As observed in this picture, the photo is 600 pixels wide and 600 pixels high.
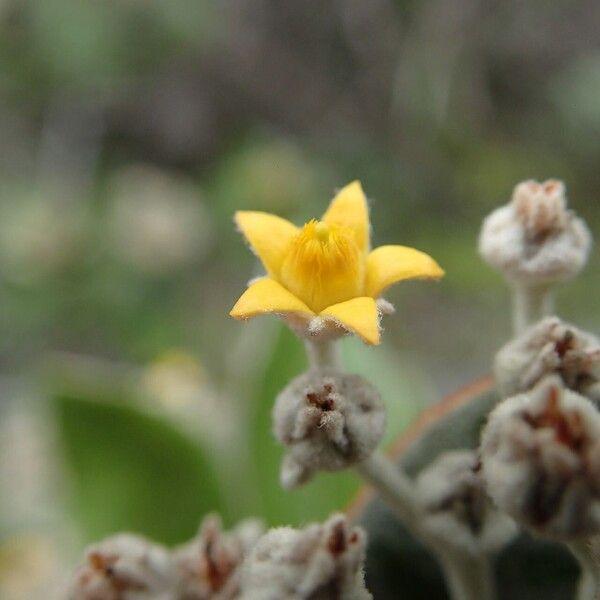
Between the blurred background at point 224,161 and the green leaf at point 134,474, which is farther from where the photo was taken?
the blurred background at point 224,161

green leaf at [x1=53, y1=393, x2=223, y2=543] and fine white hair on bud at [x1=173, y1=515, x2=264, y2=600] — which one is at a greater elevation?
green leaf at [x1=53, y1=393, x2=223, y2=543]

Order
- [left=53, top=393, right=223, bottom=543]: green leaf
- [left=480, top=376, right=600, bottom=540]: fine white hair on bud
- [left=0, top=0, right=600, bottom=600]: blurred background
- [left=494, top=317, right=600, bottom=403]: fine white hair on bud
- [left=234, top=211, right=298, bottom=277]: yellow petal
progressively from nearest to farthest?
[left=480, top=376, right=600, bottom=540]: fine white hair on bud, [left=494, top=317, right=600, bottom=403]: fine white hair on bud, [left=234, top=211, right=298, bottom=277]: yellow petal, [left=53, top=393, right=223, bottom=543]: green leaf, [left=0, top=0, right=600, bottom=600]: blurred background

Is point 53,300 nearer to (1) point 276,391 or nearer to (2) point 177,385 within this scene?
(2) point 177,385

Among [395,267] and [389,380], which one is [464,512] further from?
[389,380]

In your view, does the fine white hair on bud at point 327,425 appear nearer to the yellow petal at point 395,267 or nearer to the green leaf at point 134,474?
the yellow petal at point 395,267

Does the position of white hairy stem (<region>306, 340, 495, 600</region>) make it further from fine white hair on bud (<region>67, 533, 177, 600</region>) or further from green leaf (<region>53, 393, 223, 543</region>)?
green leaf (<region>53, 393, 223, 543</region>)

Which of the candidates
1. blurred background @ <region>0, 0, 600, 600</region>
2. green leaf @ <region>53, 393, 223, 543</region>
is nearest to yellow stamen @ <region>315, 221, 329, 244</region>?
green leaf @ <region>53, 393, 223, 543</region>

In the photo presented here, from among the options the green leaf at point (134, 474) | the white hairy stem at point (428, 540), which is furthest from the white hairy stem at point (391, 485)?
the green leaf at point (134, 474)
